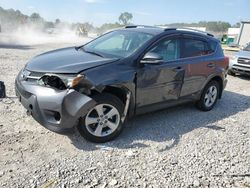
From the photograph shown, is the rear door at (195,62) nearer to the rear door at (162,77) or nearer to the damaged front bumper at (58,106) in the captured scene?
the rear door at (162,77)

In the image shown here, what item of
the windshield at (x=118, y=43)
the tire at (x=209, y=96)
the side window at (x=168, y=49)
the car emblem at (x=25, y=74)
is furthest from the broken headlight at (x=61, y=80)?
the tire at (x=209, y=96)

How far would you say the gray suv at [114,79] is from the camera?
3619mm

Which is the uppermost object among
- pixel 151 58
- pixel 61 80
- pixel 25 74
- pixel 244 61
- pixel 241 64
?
pixel 151 58

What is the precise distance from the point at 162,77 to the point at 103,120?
1.29 meters

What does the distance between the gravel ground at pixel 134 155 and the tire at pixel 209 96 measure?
0.53 m

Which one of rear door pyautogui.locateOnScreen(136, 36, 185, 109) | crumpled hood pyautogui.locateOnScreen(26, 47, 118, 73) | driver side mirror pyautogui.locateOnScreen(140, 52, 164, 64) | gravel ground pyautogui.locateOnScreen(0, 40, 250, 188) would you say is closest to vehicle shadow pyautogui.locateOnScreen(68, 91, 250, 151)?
gravel ground pyautogui.locateOnScreen(0, 40, 250, 188)

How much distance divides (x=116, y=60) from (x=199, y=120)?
222cm

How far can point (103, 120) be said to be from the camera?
13.0 feet

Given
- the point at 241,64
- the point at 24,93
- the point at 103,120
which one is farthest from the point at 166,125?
the point at 241,64

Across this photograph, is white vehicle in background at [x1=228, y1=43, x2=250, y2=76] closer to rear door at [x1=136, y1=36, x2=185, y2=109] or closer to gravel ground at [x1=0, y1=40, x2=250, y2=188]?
gravel ground at [x1=0, y1=40, x2=250, y2=188]

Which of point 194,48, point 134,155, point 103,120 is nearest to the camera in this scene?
point 134,155

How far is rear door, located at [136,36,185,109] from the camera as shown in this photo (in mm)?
4285

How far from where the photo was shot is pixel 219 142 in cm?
440

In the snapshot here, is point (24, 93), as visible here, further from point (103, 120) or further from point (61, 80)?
point (103, 120)
